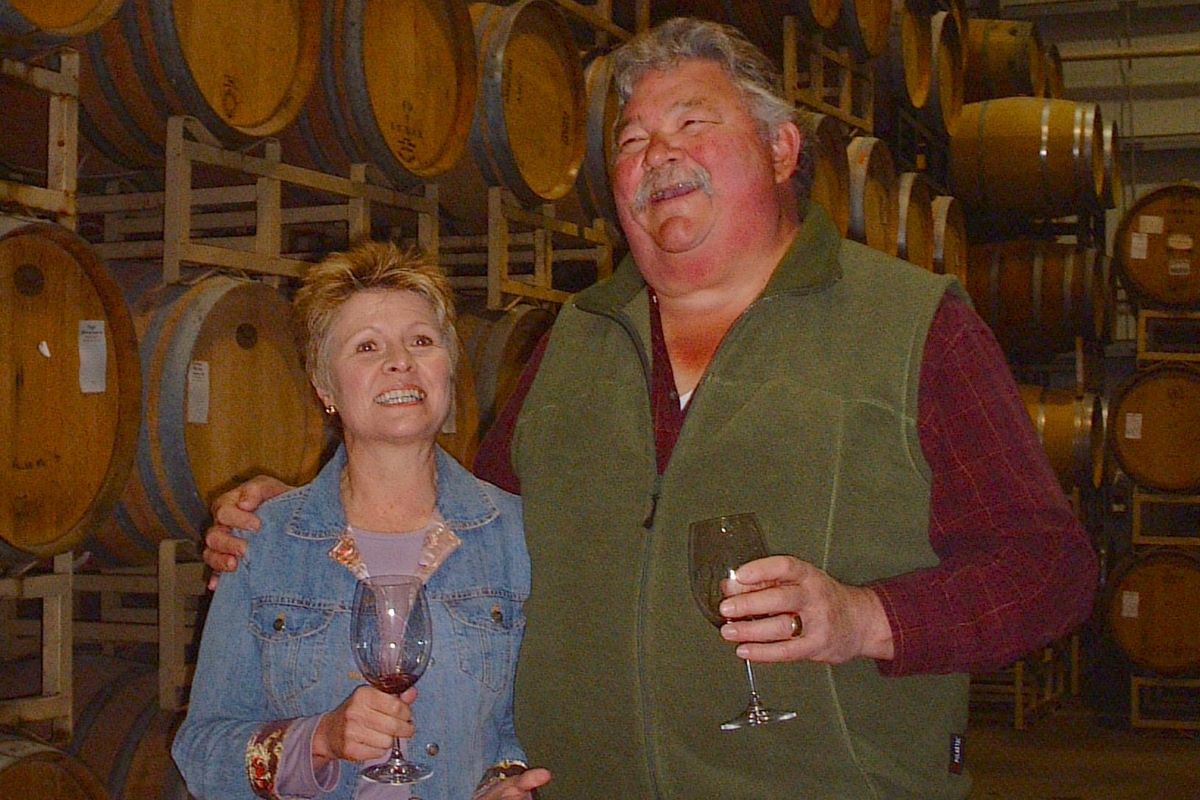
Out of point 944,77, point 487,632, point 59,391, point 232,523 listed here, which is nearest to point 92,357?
point 59,391

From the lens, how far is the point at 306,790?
6.17 feet

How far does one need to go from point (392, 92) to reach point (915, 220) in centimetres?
405

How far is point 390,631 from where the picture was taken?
1806 mm

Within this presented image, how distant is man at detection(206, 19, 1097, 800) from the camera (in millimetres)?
1866

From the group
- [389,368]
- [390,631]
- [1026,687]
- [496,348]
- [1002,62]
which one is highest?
[1002,62]

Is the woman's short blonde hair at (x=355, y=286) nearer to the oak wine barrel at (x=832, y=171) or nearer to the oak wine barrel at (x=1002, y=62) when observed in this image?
the oak wine barrel at (x=832, y=171)

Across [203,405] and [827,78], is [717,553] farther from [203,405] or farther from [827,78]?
[827,78]

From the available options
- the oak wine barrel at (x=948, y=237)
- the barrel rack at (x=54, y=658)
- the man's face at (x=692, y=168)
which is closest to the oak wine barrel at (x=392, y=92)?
the barrel rack at (x=54, y=658)

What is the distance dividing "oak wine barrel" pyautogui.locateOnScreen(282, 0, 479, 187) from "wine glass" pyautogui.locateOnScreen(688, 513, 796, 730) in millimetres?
2343

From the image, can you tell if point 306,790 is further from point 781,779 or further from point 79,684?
A: point 79,684

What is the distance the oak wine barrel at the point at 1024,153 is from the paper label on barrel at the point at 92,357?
21.5ft

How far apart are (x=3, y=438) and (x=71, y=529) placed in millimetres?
270

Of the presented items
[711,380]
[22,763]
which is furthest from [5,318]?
[711,380]

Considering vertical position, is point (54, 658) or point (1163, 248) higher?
point (1163, 248)
